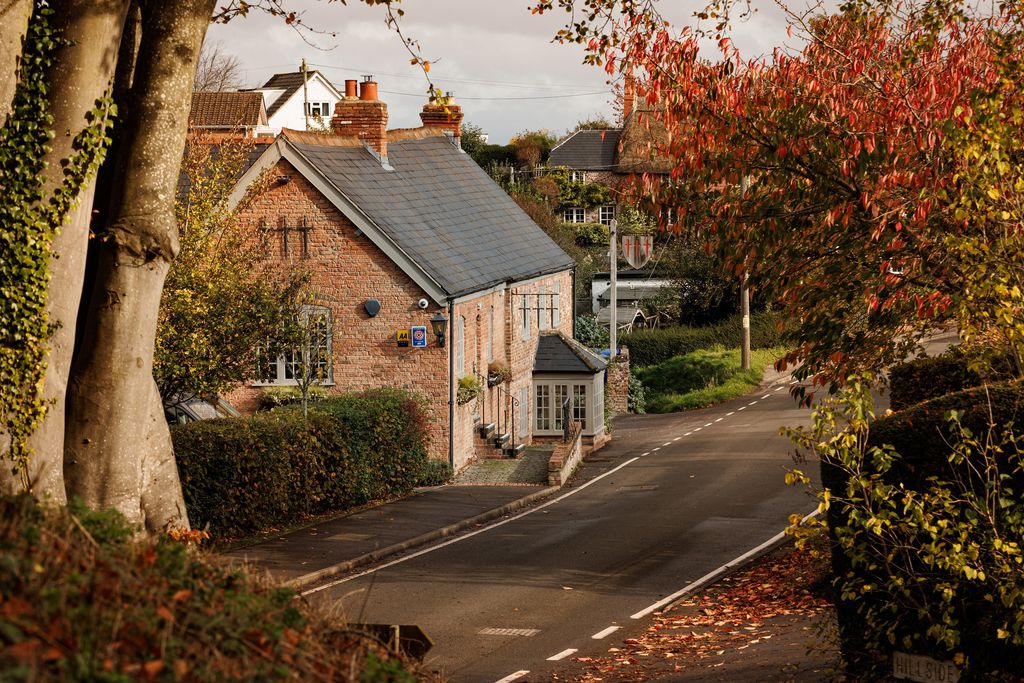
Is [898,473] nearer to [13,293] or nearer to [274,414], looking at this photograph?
[13,293]

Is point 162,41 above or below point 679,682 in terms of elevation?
above

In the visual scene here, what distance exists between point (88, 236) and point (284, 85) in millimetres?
96773

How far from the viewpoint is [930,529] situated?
9031mm

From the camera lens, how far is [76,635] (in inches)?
160

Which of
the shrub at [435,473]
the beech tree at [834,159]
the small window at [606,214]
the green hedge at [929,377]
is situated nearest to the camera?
the beech tree at [834,159]

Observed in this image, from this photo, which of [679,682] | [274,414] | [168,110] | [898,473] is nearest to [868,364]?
[898,473]

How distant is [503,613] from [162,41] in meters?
8.96

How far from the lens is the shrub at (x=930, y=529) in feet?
30.6

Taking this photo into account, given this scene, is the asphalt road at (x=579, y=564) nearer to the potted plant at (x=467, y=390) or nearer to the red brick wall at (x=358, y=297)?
the potted plant at (x=467, y=390)

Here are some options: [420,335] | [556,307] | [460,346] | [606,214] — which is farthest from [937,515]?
[606,214]

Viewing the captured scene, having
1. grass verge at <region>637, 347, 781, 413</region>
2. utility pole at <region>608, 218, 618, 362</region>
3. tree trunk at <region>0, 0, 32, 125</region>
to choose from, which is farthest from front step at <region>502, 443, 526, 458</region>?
tree trunk at <region>0, 0, 32, 125</region>

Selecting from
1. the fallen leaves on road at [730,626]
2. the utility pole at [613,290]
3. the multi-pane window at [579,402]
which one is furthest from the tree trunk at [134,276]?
the utility pole at [613,290]

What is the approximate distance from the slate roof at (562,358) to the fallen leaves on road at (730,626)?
2147 cm

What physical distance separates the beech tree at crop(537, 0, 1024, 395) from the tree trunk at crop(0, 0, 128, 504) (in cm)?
570
